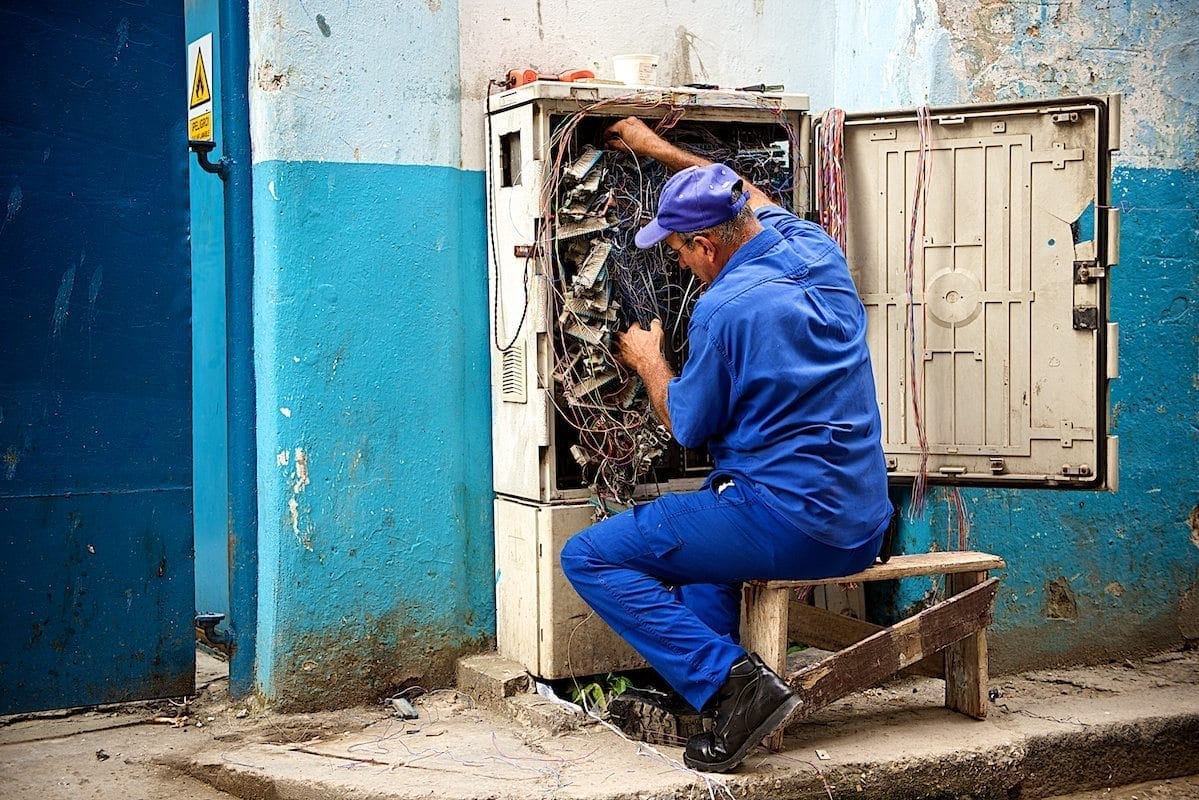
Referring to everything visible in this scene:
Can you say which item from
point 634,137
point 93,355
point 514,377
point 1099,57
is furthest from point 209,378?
point 1099,57

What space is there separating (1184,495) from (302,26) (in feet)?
12.6

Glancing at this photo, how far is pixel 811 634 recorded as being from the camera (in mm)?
4773

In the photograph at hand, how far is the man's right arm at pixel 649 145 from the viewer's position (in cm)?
468

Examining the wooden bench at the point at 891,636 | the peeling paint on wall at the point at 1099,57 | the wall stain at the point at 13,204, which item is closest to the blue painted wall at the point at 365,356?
the wall stain at the point at 13,204

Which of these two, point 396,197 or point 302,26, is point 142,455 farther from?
point 302,26

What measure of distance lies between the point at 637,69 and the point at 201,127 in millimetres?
1586

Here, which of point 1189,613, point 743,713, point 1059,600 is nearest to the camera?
point 743,713

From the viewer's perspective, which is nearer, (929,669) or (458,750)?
(458,750)

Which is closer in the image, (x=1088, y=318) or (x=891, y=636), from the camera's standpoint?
(x=891, y=636)

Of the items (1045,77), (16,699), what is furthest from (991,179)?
(16,699)

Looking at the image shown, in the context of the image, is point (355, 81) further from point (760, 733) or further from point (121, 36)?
point (760, 733)

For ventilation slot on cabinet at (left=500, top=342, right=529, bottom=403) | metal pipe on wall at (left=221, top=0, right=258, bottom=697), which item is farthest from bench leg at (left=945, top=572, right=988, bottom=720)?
metal pipe on wall at (left=221, top=0, right=258, bottom=697)

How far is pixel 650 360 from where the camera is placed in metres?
4.55

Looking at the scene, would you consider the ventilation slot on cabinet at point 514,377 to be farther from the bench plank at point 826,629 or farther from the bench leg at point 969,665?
the bench leg at point 969,665
